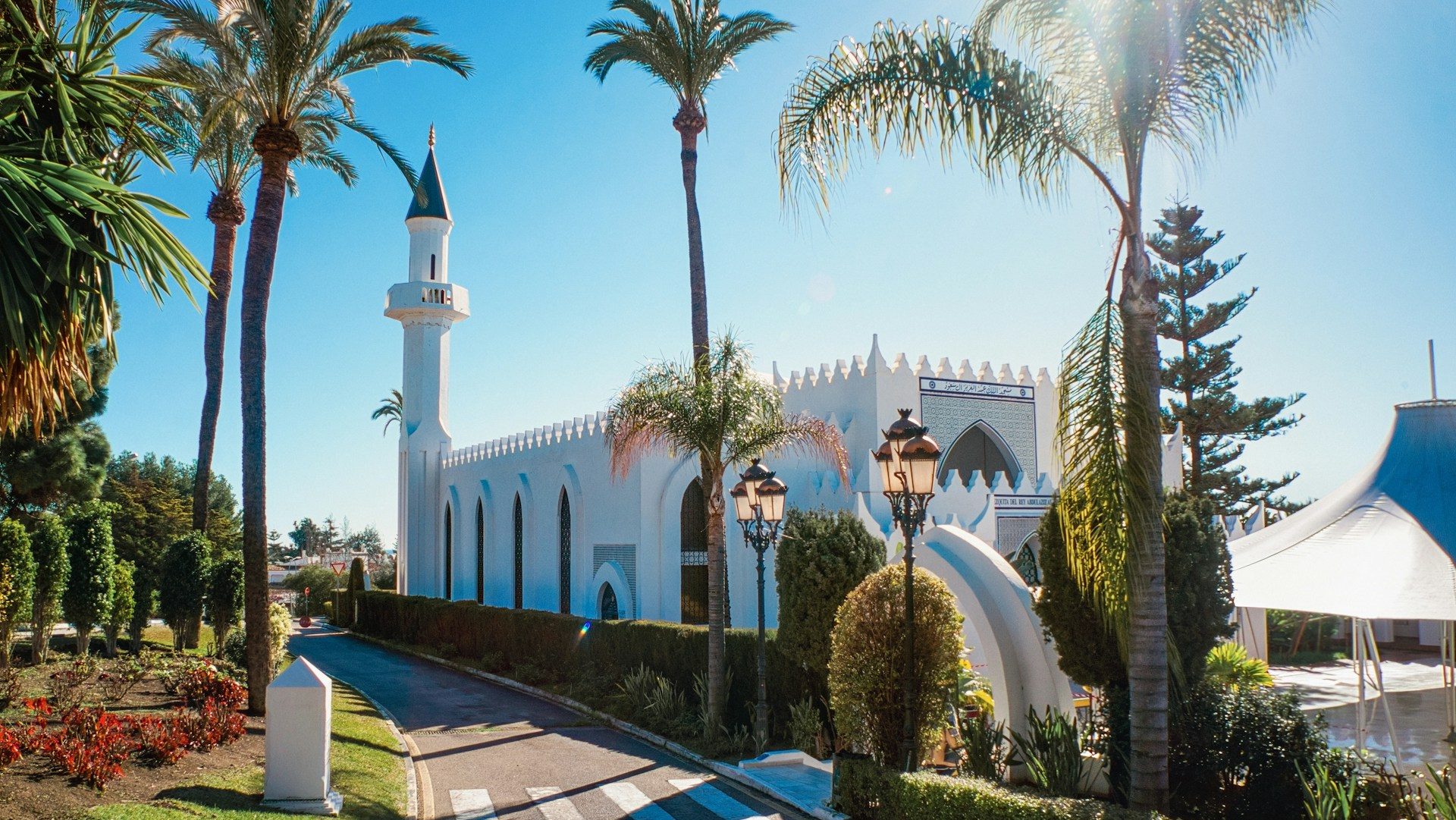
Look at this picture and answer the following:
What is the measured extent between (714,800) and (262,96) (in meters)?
11.1

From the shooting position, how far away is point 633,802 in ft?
34.2

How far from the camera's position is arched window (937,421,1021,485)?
72.6ft

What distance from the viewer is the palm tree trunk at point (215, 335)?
821 inches

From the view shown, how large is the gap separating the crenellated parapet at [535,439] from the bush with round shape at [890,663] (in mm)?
13758

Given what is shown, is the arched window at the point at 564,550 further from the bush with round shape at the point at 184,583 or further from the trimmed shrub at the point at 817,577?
the trimmed shrub at the point at 817,577

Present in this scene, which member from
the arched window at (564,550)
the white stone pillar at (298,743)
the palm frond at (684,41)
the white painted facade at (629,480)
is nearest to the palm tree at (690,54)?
the palm frond at (684,41)

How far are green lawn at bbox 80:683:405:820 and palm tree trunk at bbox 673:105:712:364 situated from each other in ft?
24.3

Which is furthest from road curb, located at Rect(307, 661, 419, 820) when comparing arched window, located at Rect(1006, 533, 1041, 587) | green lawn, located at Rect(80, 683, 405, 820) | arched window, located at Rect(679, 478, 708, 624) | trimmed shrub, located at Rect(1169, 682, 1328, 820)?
arched window, located at Rect(1006, 533, 1041, 587)

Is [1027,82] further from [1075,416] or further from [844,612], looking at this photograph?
[844,612]

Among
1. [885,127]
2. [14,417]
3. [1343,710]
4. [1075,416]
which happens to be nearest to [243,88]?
[14,417]

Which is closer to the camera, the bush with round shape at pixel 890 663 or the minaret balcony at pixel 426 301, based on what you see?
the bush with round shape at pixel 890 663

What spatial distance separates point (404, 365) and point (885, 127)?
90.4 ft

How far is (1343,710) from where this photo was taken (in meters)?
15.6

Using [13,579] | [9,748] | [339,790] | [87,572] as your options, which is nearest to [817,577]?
[339,790]
